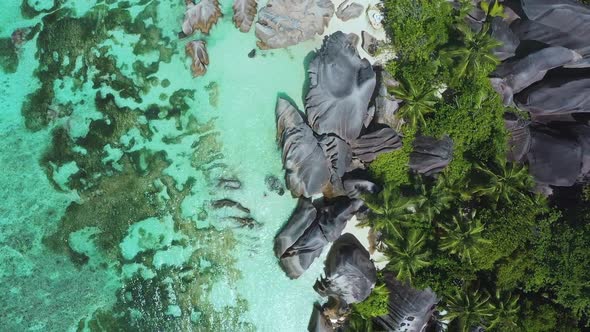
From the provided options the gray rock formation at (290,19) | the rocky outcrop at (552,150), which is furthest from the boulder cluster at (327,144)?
the rocky outcrop at (552,150)

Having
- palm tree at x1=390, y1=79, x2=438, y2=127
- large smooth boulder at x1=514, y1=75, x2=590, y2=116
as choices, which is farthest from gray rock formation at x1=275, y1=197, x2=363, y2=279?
large smooth boulder at x1=514, y1=75, x2=590, y2=116

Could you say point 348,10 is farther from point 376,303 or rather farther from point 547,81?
point 376,303

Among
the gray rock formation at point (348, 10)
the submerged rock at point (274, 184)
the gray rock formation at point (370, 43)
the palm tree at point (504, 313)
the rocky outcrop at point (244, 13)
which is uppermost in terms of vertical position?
the rocky outcrop at point (244, 13)

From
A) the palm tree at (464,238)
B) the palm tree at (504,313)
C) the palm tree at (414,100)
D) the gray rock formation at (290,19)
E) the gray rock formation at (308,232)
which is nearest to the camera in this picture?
the palm tree at (464,238)

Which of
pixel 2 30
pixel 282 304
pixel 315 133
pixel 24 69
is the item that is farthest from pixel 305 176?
pixel 2 30

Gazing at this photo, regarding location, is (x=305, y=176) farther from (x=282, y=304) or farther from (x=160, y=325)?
(x=160, y=325)

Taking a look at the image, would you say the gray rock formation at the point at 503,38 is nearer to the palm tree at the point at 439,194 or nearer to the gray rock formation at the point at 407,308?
the palm tree at the point at 439,194

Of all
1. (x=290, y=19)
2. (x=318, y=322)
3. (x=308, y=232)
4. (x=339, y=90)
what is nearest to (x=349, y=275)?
(x=308, y=232)

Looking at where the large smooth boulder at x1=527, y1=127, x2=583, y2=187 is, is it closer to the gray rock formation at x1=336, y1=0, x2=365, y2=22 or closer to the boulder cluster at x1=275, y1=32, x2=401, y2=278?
the boulder cluster at x1=275, y1=32, x2=401, y2=278
